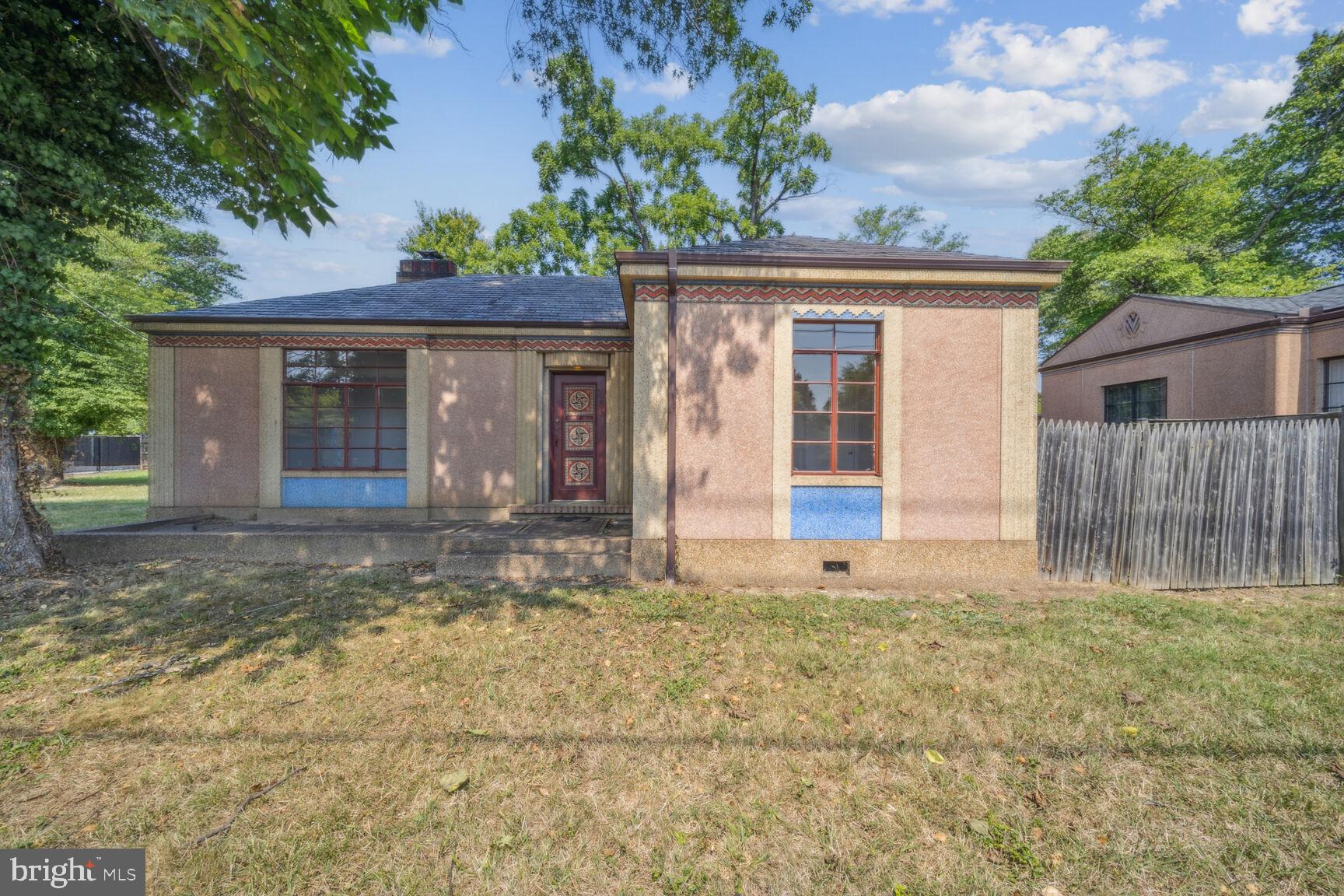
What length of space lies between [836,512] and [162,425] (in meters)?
10.9

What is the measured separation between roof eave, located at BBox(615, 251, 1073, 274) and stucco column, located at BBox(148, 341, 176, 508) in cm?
833

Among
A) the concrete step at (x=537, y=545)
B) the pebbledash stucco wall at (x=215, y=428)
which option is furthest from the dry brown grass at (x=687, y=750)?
the pebbledash stucco wall at (x=215, y=428)

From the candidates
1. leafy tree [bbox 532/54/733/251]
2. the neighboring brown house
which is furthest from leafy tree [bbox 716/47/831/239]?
the neighboring brown house

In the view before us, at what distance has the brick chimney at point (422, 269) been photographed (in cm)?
1378

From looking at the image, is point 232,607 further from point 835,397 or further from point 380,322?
point 835,397

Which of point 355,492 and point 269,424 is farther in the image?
point 355,492

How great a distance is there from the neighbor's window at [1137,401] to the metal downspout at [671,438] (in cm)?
1317

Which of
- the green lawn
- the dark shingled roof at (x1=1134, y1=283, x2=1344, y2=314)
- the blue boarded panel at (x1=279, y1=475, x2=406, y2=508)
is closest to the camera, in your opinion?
the blue boarded panel at (x1=279, y1=475, x2=406, y2=508)

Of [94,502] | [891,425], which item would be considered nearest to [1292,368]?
[891,425]

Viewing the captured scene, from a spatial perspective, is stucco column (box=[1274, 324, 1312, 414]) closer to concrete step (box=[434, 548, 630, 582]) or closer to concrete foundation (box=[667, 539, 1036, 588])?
concrete foundation (box=[667, 539, 1036, 588])

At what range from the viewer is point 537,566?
698 centimetres

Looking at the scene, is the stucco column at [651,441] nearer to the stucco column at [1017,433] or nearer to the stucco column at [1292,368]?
the stucco column at [1017,433]

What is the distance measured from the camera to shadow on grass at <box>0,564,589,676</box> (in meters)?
4.75

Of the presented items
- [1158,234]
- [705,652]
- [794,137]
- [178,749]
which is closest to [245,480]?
[178,749]
